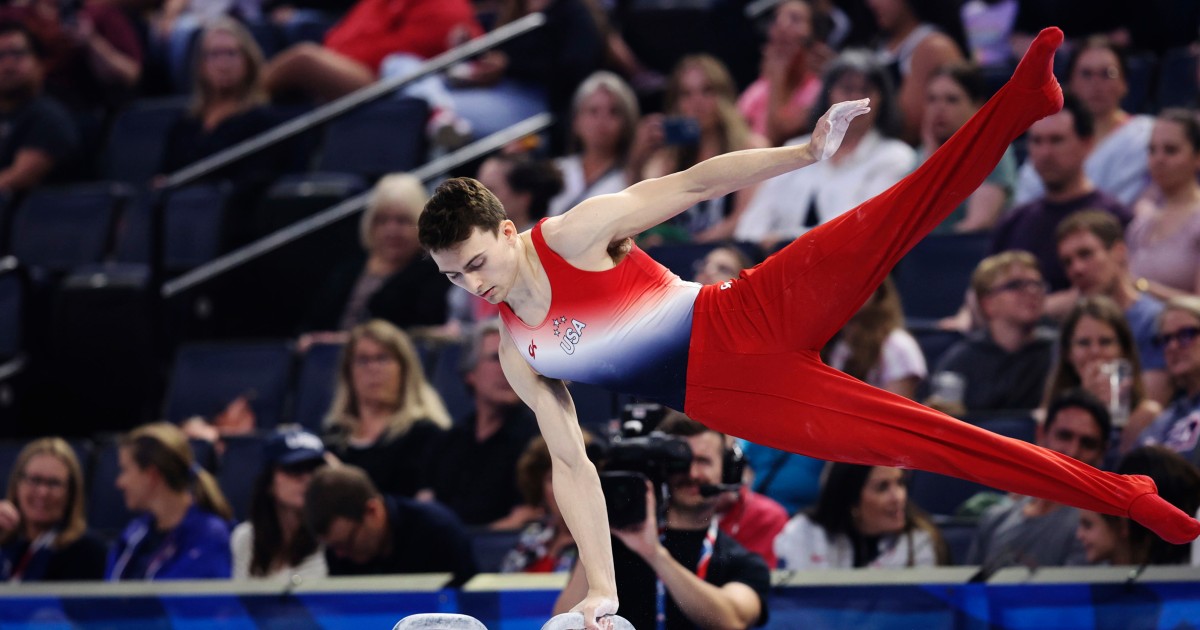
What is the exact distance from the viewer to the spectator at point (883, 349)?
5.57 metres

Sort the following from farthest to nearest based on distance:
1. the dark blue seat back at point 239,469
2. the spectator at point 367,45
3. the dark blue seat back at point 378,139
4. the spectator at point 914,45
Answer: the spectator at point 367,45 → the dark blue seat back at point 378,139 → the spectator at point 914,45 → the dark blue seat back at point 239,469

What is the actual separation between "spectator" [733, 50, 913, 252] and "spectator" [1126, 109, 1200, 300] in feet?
3.00

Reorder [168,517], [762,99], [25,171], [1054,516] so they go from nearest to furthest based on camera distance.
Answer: [1054,516]
[168,517]
[762,99]
[25,171]

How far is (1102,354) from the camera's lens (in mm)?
5117

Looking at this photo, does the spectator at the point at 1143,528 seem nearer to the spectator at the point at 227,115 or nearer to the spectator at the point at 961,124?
the spectator at the point at 961,124

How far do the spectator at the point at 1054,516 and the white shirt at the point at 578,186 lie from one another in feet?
7.97

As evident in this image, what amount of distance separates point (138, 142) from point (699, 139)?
3.33m

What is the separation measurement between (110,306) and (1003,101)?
461 centimetres

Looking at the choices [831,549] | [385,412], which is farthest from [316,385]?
[831,549]

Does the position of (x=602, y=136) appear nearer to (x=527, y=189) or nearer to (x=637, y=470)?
(x=527, y=189)

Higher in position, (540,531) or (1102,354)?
(1102,354)

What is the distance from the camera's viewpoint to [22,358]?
7.34 metres

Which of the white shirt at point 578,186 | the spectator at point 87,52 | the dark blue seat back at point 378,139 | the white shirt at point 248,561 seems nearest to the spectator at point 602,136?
the white shirt at point 578,186

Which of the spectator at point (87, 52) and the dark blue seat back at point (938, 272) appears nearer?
the dark blue seat back at point (938, 272)
